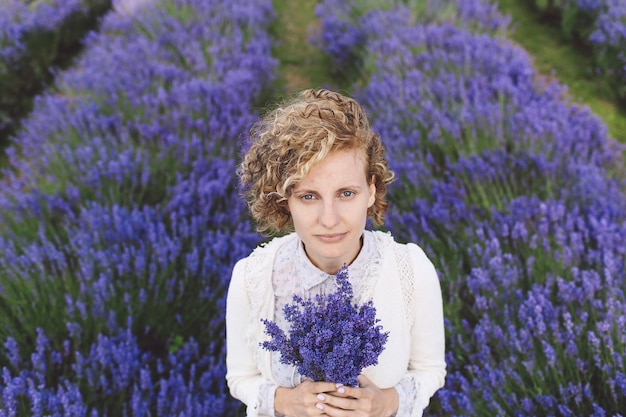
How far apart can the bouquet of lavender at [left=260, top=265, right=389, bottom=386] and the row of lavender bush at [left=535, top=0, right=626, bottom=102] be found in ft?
13.0

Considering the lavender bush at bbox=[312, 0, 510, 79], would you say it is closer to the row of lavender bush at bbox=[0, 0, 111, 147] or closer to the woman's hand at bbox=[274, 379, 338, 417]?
the row of lavender bush at bbox=[0, 0, 111, 147]

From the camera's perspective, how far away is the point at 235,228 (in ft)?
10.3

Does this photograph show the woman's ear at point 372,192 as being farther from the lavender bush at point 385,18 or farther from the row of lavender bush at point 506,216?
the lavender bush at point 385,18

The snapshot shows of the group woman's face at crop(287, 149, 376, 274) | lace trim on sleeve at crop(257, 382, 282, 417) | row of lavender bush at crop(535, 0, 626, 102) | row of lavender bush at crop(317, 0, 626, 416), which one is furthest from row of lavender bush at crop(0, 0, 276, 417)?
row of lavender bush at crop(535, 0, 626, 102)

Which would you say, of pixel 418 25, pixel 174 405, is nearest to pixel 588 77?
pixel 418 25

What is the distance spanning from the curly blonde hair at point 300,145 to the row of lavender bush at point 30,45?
3850mm

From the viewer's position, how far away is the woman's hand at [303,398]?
1.28m

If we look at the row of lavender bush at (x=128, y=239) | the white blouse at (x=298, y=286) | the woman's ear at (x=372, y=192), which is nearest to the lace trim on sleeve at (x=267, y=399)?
the white blouse at (x=298, y=286)

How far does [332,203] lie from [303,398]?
0.41 meters

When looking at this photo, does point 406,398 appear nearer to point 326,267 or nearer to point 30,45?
point 326,267

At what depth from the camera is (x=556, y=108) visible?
142 inches

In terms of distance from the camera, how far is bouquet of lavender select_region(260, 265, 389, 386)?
47.6 inches

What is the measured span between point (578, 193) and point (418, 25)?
2.34 m

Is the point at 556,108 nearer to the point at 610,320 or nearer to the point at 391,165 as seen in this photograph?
the point at 391,165
